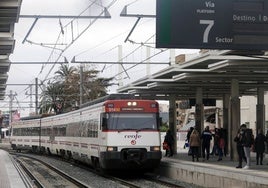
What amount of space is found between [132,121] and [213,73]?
4415 mm

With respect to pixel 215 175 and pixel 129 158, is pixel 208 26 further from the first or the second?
pixel 129 158

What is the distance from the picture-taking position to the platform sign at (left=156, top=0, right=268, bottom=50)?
52.0ft

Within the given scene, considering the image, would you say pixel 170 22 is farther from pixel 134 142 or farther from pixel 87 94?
pixel 87 94

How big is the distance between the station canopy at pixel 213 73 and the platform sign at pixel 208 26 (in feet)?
2.34

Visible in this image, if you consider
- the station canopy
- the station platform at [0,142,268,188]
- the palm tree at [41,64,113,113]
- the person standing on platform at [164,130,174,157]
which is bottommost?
the station platform at [0,142,268,188]

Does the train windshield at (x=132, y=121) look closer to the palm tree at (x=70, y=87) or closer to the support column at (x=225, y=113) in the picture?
the support column at (x=225, y=113)

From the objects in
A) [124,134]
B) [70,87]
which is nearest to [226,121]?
[124,134]

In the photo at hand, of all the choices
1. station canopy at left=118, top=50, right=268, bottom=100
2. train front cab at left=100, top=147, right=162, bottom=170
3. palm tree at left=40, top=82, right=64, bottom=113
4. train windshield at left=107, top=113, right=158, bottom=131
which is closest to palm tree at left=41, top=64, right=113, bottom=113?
palm tree at left=40, top=82, right=64, bottom=113

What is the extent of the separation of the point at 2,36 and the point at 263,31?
760 centimetres

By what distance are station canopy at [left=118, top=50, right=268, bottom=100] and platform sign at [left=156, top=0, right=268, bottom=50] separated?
713 millimetres

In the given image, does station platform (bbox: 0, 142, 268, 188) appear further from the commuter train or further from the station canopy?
the station canopy

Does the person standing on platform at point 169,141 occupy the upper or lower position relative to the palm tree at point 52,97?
lower

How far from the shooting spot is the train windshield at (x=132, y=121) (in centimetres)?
2425

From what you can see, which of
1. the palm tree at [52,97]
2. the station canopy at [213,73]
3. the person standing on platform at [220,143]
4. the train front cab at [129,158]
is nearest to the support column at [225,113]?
the station canopy at [213,73]
